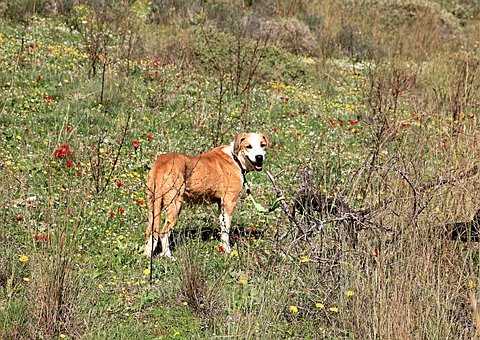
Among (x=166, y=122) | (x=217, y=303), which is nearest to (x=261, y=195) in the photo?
(x=166, y=122)

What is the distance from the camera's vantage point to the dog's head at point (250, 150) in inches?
253

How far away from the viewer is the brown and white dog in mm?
5539

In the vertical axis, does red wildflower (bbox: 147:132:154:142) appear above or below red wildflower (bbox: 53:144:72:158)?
below

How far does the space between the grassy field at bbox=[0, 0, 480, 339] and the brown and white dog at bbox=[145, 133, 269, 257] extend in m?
0.21

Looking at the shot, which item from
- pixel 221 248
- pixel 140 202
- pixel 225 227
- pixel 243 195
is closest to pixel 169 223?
pixel 221 248

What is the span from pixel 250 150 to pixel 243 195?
81cm

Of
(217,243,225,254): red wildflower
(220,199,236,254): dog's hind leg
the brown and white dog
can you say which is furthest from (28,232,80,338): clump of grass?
(220,199,236,254): dog's hind leg

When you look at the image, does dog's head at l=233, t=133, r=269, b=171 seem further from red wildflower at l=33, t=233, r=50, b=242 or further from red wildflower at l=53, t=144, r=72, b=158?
red wildflower at l=33, t=233, r=50, b=242

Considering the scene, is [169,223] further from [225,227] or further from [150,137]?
[150,137]

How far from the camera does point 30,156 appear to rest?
7.29 metres

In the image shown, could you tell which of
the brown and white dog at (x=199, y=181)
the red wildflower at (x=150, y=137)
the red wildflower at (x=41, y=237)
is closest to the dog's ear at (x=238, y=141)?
the brown and white dog at (x=199, y=181)

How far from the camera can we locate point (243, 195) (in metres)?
7.12

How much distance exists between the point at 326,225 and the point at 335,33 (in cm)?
1197

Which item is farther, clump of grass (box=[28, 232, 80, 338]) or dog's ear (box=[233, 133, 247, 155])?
dog's ear (box=[233, 133, 247, 155])
